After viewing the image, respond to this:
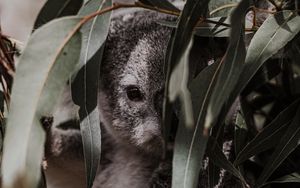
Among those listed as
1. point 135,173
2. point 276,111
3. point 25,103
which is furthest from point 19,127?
point 276,111

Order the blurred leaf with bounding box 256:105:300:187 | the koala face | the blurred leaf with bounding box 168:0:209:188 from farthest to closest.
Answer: the koala face < the blurred leaf with bounding box 256:105:300:187 < the blurred leaf with bounding box 168:0:209:188

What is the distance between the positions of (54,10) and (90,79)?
156mm

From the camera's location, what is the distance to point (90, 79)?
1312 mm

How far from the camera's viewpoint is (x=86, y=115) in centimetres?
133

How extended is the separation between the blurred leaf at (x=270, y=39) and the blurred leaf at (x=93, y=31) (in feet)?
0.96

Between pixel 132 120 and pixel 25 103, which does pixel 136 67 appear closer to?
pixel 132 120

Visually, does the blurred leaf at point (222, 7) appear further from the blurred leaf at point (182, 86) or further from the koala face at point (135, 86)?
the blurred leaf at point (182, 86)

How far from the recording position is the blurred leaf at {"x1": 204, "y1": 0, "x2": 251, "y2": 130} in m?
1.05

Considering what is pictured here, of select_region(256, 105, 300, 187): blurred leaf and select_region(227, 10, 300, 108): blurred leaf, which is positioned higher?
select_region(227, 10, 300, 108): blurred leaf

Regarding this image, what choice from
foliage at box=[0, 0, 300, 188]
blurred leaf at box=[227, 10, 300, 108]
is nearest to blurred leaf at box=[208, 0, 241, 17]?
foliage at box=[0, 0, 300, 188]

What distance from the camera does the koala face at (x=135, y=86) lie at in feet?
5.60

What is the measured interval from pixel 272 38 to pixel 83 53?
0.39m

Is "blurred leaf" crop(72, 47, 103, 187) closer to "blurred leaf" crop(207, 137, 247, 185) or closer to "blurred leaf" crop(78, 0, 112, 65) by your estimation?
"blurred leaf" crop(78, 0, 112, 65)

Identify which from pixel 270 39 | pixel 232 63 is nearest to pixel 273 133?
pixel 270 39
